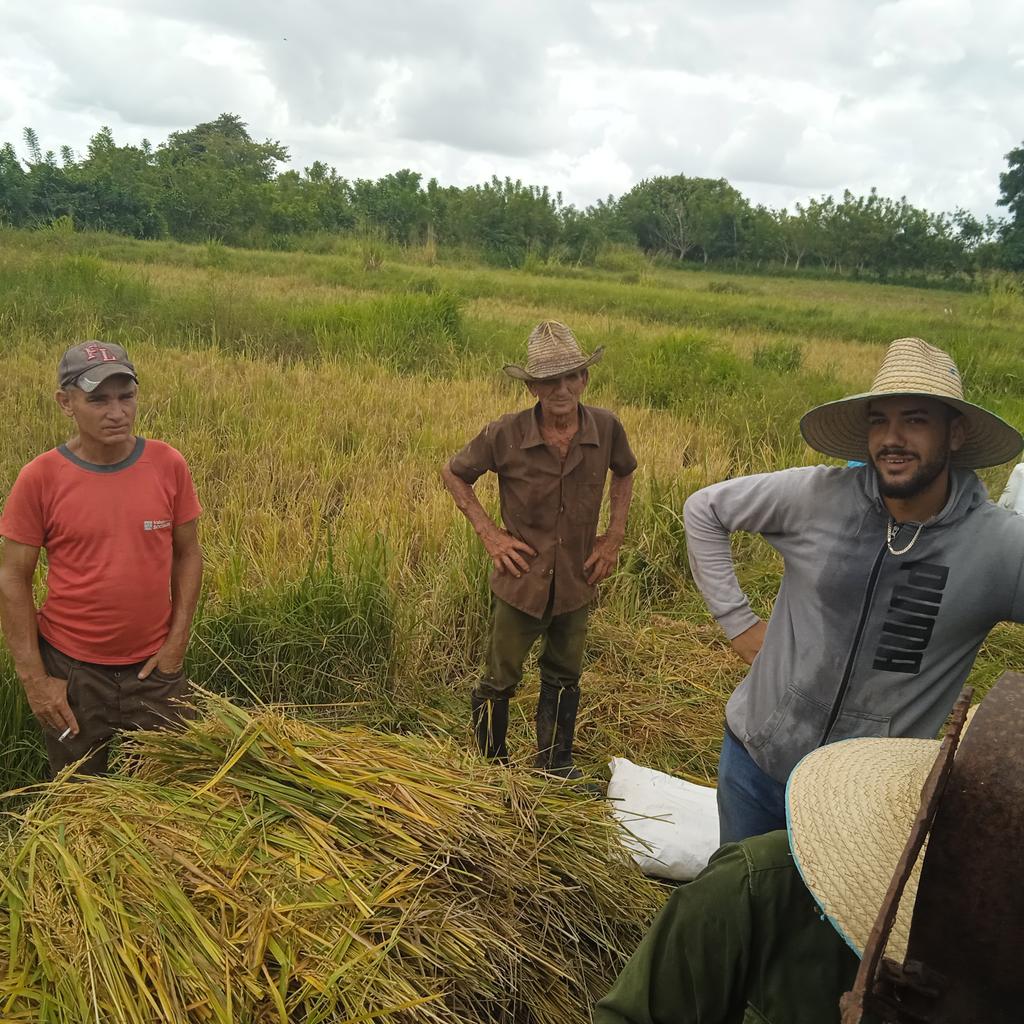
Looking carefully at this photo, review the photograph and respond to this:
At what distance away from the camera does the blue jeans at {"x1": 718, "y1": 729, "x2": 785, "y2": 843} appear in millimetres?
1990

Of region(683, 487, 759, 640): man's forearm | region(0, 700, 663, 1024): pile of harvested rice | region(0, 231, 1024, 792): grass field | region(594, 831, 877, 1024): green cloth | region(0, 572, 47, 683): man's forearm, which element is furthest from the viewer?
region(0, 231, 1024, 792): grass field

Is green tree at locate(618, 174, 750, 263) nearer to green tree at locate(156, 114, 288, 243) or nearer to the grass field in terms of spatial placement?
green tree at locate(156, 114, 288, 243)

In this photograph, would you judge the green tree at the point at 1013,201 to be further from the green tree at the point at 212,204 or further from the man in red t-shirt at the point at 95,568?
the man in red t-shirt at the point at 95,568

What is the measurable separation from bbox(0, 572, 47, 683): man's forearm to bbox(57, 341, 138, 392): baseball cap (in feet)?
1.94

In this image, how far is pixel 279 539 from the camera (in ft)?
13.9

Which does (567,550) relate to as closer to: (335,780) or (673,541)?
(335,780)

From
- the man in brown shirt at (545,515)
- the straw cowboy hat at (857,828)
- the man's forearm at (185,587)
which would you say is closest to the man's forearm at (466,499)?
the man in brown shirt at (545,515)

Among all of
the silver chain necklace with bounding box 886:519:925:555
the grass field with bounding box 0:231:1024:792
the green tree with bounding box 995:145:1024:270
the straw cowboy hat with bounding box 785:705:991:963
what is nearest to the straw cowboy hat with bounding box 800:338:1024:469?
the silver chain necklace with bounding box 886:519:925:555

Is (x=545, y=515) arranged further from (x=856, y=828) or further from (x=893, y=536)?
(x=856, y=828)

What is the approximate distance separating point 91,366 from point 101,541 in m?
0.52

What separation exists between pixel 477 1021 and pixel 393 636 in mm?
2209

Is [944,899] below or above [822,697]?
above

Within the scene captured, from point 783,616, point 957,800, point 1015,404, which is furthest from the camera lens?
point 1015,404

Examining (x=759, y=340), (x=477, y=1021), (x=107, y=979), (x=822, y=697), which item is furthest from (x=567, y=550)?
(x=759, y=340)
